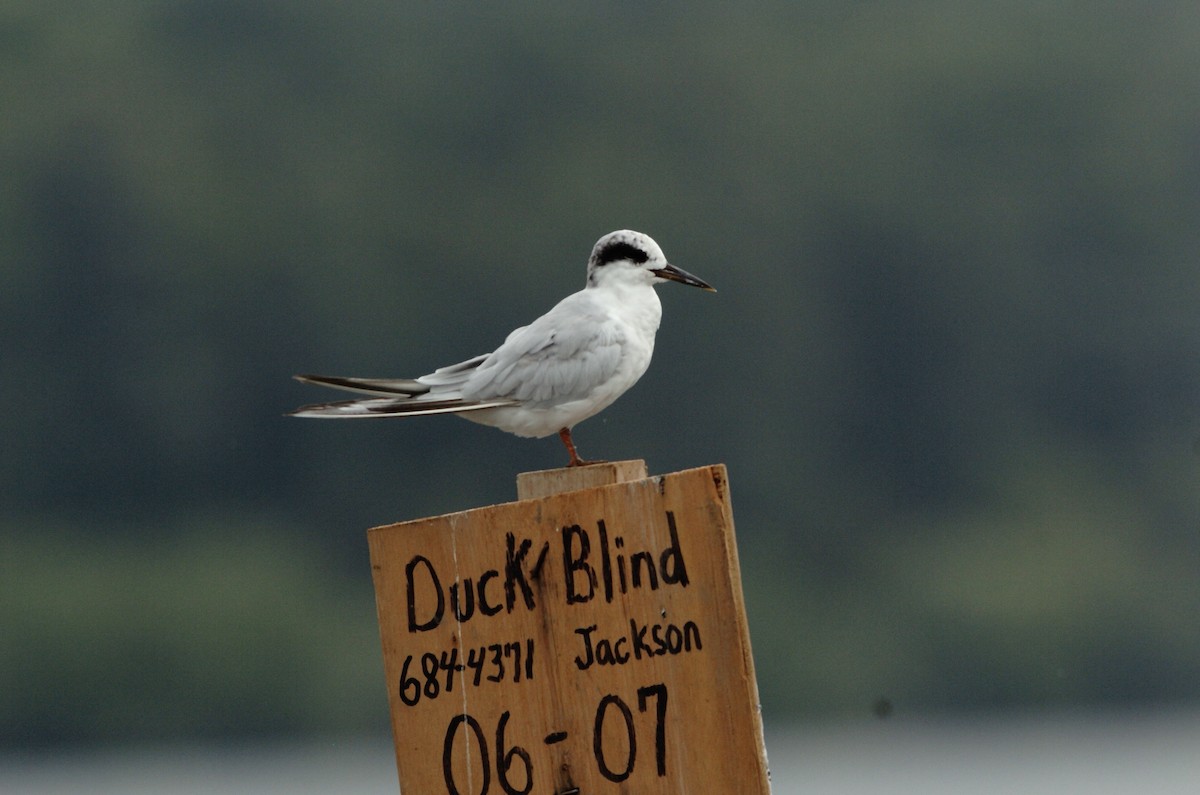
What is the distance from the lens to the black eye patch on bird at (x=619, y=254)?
541cm

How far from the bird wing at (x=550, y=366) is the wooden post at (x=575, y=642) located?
64cm

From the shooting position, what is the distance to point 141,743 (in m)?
31.4

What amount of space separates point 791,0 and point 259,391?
19.2 meters

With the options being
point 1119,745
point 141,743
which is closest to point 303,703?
point 141,743

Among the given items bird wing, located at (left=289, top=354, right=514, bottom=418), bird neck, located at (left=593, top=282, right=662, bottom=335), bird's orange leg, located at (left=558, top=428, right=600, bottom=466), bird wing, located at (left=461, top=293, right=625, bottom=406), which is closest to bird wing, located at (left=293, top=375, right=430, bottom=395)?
bird wing, located at (left=289, top=354, right=514, bottom=418)

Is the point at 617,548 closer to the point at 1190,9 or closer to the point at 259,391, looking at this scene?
the point at 259,391

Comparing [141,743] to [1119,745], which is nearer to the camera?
[1119,745]

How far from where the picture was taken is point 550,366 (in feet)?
17.1

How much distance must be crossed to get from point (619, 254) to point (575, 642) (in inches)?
60.8

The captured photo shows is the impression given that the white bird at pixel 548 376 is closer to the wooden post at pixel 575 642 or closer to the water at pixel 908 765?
the wooden post at pixel 575 642

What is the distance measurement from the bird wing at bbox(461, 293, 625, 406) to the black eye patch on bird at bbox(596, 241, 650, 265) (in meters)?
0.25

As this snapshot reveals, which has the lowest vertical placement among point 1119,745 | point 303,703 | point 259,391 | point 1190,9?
point 1119,745

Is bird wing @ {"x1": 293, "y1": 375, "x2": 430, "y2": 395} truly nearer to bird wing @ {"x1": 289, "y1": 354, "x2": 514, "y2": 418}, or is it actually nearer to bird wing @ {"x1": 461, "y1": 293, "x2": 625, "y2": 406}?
bird wing @ {"x1": 289, "y1": 354, "x2": 514, "y2": 418}

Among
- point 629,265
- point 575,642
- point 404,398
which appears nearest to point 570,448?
point 404,398
